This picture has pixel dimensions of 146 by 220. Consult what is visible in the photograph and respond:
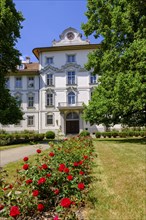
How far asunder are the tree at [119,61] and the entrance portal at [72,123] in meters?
20.1

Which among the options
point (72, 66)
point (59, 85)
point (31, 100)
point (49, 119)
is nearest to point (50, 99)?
point (59, 85)

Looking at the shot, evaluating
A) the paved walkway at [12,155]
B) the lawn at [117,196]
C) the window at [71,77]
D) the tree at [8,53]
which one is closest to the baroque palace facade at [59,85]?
the window at [71,77]

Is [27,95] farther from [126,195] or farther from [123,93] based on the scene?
[126,195]

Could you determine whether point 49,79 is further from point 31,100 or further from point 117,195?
point 117,195

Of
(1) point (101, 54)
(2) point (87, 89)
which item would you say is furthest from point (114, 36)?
(2) point (87, 89)

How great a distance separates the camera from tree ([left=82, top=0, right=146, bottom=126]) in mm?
17156

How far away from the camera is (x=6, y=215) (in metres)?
2.96

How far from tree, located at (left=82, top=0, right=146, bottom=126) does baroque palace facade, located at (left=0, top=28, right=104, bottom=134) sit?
19461 millimetres

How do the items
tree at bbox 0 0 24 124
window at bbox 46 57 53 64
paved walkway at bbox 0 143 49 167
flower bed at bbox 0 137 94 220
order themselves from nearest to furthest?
1. flower bed at bbox 0 137 94 220
2. paved walkway at bbox 0 143 49 167
3. tree at bbox 0 0 24 124
4. window at bbox 46 57 53 64

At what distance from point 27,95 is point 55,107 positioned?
19.7 ft

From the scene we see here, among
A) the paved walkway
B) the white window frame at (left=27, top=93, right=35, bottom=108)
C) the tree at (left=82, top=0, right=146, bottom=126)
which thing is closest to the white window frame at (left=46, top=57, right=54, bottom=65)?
the white window frame at (left=27, top=93, right=35, bottom=108)

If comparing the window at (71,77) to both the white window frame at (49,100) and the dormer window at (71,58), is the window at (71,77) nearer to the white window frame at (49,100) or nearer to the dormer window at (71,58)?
the dormer window at (71,58)

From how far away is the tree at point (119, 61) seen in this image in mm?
17156

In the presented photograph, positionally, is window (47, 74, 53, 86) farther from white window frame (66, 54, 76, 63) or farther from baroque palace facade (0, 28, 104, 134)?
white window frame (66, 54, 76, 63)
